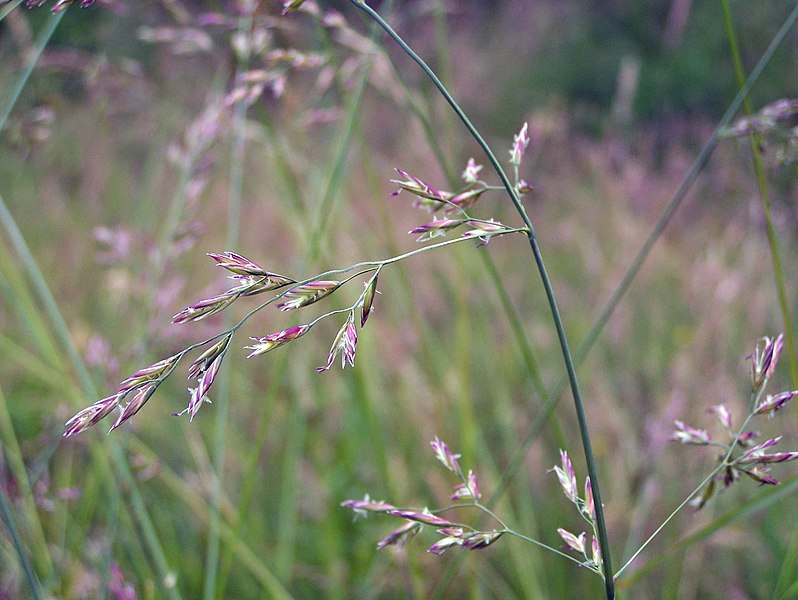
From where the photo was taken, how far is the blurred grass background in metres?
1.11

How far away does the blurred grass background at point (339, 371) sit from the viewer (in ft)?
3.66

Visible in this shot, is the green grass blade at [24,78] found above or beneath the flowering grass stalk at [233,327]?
above

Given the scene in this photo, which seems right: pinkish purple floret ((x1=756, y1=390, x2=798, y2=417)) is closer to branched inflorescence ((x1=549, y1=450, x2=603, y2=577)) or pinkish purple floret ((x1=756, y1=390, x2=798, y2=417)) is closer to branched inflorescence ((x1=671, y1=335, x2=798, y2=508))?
branched inflorescence ((x1=671, y1=335, x2=798, y2=508))

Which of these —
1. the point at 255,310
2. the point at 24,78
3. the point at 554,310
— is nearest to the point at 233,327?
the point at 255,310

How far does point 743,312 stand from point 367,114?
3.76 metres

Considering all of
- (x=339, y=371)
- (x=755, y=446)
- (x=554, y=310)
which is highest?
(x=554, y=310)

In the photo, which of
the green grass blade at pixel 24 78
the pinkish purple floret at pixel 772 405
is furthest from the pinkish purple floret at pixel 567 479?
the green grass blade at pixel 24 78

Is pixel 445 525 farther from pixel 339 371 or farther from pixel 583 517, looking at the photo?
pixel 339 371

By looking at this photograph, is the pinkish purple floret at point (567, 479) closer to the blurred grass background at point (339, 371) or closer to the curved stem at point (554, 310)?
the curved stem at point (554, 310)

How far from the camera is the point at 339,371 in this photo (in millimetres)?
2080

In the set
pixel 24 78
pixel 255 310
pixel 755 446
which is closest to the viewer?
pixel 255 310

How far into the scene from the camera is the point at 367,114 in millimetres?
5508

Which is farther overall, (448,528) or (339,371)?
(339,371)

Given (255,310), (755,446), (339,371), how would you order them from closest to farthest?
1. (255,310)
2. (755,446)
3. (339,371)
